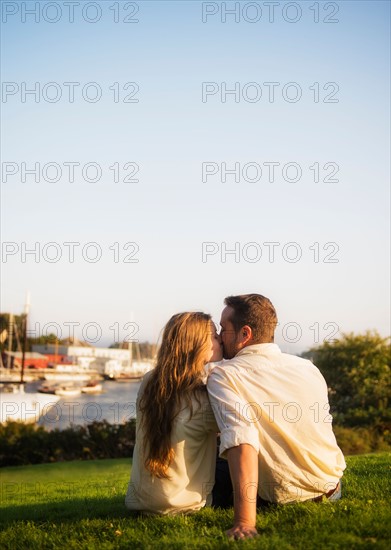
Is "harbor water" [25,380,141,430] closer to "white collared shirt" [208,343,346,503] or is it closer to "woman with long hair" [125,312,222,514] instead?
"woman with long hair" [125,312,222,514]

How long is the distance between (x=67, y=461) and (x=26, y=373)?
6868cm

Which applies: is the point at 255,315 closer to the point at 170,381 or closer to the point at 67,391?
the point at 170,381

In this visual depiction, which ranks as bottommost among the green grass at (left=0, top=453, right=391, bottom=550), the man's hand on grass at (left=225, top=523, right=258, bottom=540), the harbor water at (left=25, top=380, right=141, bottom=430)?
the harbor water at (left=25, top=380, right=141, bottom=430)

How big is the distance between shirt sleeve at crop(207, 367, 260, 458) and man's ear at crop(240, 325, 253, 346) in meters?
0.32

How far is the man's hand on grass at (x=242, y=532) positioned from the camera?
158 inches

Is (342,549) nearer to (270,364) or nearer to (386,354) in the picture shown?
(270,364)

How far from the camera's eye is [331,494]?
489 centimetres

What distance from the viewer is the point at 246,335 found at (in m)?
4.62

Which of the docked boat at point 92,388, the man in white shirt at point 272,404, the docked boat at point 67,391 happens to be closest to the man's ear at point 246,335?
the man in white shirt at point 272,404

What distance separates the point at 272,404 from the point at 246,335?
524mm

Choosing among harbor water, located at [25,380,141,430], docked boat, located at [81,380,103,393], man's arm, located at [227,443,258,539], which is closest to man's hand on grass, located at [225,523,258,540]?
man's arm, located at [227,443,258,539]

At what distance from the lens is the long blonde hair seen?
15.0 feet

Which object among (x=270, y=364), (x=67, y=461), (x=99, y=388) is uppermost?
(x=270, y=364)

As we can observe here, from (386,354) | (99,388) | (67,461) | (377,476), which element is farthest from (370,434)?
(99,388)
